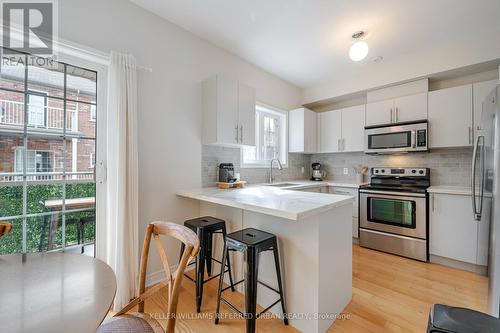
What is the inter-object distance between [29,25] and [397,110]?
404cm

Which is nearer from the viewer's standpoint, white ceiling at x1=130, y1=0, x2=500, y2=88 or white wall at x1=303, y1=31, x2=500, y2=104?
white ceiling at x1=130, y1=0, x2=500, y2=88

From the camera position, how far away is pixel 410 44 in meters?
2.65

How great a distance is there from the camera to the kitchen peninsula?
1.45m

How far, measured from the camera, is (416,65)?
2865mm

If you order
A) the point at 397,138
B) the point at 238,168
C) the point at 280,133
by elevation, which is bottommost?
the point at 238,168

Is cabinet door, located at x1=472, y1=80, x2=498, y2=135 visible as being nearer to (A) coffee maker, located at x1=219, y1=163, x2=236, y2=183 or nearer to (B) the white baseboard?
(B) the white baseboard

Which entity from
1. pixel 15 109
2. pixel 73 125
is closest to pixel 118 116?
pixel 73 125

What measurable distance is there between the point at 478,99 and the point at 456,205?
129cm

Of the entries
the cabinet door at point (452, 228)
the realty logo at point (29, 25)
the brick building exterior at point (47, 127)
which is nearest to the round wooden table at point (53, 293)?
the brick building exterior at point (47, 127)

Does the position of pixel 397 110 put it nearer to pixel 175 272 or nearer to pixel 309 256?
pixel 309 256

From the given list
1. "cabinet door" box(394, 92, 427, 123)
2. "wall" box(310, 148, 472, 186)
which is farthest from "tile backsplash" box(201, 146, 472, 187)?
"cabinet door" box(394, 92, 427, 123)

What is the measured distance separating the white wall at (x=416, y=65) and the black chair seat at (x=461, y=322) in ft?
9.50

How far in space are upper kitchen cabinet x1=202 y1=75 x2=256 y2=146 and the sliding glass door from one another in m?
1.08

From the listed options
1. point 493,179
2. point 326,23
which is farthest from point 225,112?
point 493,179
